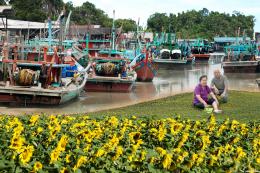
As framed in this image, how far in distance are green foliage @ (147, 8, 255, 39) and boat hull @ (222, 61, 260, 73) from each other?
171 ft

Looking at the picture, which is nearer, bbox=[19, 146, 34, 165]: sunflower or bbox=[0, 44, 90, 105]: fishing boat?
bbox=[19, 146, 34, 165]: sunflower

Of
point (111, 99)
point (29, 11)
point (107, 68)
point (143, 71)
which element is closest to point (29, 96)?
point (111, 99)

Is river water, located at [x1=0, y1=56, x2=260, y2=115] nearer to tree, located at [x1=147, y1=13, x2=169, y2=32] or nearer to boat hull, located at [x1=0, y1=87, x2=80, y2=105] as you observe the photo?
boat hull, located at [x1=0, y1=87, x2=80, y2=105]

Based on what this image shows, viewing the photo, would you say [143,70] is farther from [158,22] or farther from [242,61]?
[158,22]

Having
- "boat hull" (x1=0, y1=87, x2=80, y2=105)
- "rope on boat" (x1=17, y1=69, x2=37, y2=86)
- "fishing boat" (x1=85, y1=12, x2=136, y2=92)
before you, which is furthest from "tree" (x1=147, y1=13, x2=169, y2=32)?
"rope on boat" (x1=17, y1=69, x2=37, y2=86)

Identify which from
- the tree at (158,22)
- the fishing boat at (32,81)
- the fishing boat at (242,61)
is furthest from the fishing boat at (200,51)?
the tree at (158,22)

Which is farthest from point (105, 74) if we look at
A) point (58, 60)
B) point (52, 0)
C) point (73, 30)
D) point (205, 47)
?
point (52, 0)

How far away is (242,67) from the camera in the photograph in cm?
3609

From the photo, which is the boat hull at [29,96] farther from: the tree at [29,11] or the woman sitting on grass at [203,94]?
the tree at [29,11]

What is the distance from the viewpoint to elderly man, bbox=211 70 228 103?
46.0ft

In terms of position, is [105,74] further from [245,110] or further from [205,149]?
[205,149]

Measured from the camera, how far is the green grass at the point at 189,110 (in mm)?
11664

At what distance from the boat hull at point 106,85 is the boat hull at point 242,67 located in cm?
1529

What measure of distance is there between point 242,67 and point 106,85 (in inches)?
644
